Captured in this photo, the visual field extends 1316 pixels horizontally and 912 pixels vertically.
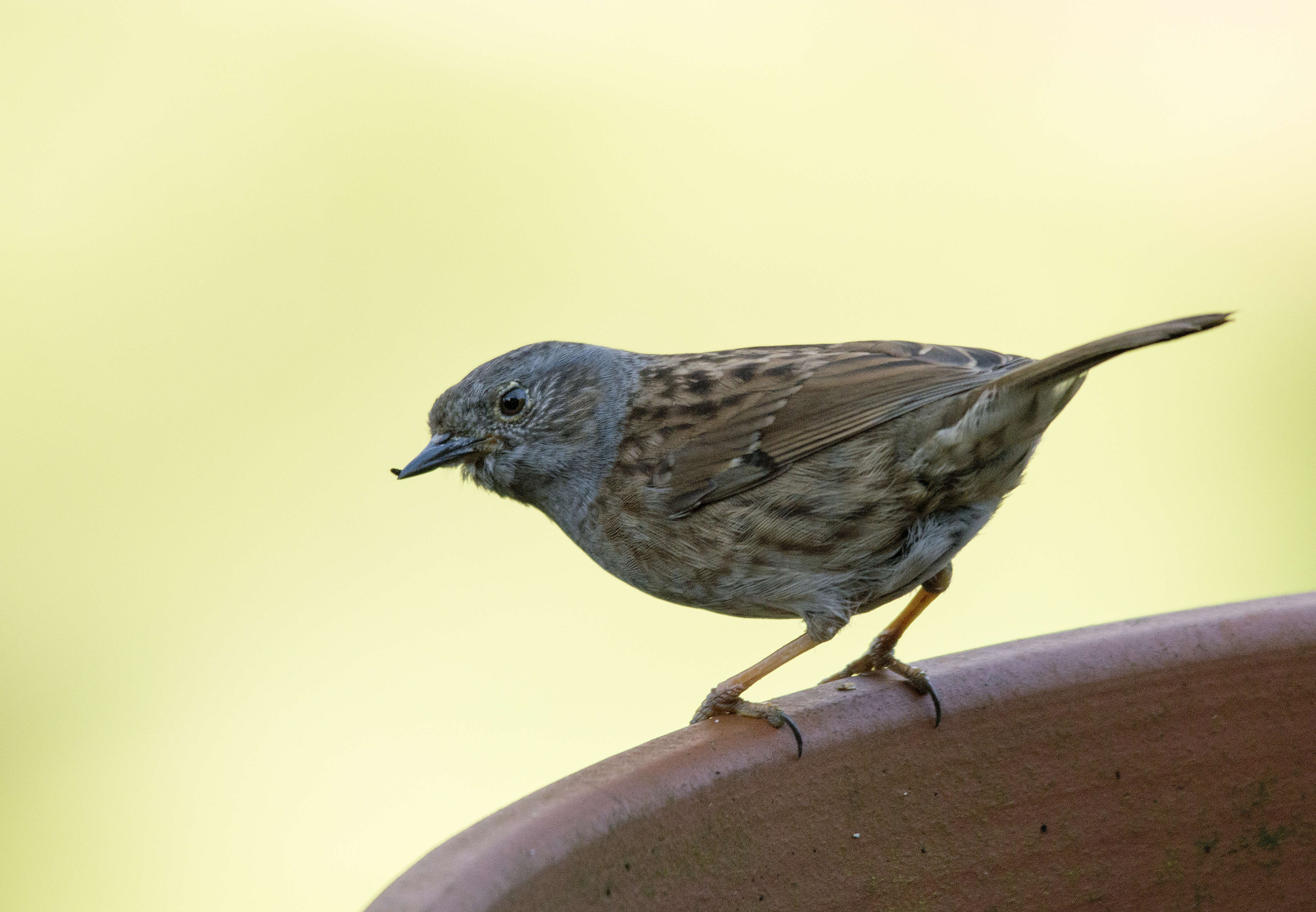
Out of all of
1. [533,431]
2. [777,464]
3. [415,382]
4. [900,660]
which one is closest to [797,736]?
[900,660]

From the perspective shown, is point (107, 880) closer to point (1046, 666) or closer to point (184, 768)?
point (184, 768)

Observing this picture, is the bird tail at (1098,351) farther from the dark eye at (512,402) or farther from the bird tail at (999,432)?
the dark eye at (512,402)

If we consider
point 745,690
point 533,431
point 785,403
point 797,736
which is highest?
point 533,431

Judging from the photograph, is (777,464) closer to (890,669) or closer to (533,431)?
(890,669)

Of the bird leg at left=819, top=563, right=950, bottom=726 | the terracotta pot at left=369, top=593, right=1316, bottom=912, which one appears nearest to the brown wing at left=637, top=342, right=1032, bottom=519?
the bird leg at left=819, top=563, right=950, bottom=726

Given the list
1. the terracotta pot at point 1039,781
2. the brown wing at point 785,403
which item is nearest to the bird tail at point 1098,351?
Answer: the brown wing at point 785,403

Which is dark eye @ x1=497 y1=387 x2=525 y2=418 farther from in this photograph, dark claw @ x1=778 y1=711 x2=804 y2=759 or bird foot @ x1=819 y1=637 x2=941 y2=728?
dark claw @ x1=778 y1=711 x2=804 y2=759
